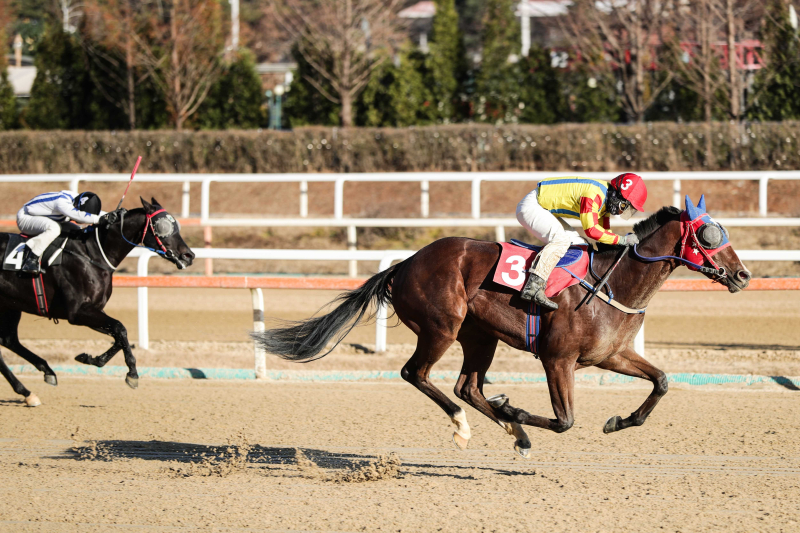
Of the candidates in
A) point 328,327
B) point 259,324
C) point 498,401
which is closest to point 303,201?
point 259,324

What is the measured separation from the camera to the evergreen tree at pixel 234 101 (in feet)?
62.3

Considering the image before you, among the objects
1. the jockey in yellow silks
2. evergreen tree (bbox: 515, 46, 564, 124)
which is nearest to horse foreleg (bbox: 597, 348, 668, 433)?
the jockey in yellow silks

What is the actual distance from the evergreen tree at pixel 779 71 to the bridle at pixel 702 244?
10991 mm

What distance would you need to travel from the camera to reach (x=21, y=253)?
6.16m

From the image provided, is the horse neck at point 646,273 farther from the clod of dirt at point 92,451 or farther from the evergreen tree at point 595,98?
the evergreen tree at point 595,98

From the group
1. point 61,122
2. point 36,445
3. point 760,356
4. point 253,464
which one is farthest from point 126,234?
point 61,122

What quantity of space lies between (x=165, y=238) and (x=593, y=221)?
10.6 feet

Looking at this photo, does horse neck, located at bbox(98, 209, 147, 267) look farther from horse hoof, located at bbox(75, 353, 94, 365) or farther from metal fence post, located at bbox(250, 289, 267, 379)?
metal fence post, located at bbox(250, 289, 267, 379)

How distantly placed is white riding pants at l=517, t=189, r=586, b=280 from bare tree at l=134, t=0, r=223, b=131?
45.3ft

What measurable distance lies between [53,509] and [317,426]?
1831 millimetres

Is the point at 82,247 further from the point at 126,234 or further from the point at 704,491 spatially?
the point at 704,491

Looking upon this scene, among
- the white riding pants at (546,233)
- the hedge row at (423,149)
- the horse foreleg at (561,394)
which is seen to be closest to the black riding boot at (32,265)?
the white riding pants at (546,233)

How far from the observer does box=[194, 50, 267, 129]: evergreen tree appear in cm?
1898

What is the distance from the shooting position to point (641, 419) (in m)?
4.49
